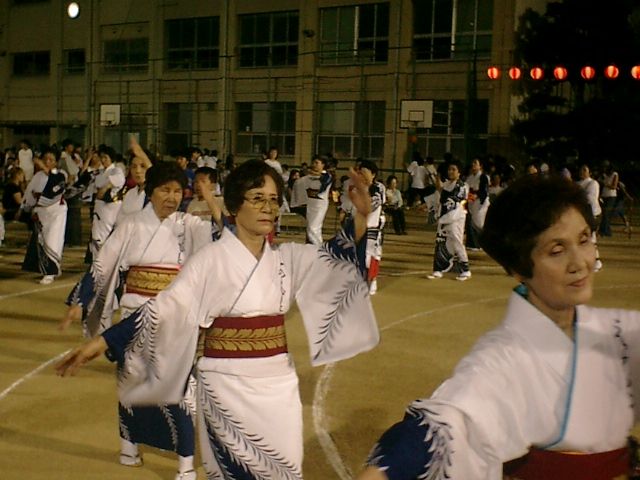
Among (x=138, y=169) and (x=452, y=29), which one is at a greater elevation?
(x=452, y=29)

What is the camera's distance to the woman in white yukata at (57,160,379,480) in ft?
11.9

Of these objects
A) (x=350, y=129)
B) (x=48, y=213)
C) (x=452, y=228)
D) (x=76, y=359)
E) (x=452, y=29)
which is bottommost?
(x=452, y=228)

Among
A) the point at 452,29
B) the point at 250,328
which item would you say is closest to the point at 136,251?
the point at 250,328

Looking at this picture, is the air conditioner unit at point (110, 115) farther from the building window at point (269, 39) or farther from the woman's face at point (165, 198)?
the woman's face at point (165, 198)

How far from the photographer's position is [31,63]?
36.8m

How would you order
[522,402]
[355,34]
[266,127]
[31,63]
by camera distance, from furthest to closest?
[31,63] < [266,127] < [355,34] < [522,402]

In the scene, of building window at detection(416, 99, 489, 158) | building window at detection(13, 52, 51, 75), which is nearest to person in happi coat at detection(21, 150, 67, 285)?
building window at detection(416, 99, 489, 158)

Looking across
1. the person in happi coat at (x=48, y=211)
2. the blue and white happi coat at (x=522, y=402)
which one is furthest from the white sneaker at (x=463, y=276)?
the blue and white happi coat at (x=522, y=402)

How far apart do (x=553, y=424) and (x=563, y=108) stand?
2486cm

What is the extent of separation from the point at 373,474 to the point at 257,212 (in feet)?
7.01

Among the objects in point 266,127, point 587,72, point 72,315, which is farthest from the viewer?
point 266,127

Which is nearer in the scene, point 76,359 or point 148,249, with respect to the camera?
point 76,359

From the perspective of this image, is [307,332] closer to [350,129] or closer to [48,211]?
[48,211]

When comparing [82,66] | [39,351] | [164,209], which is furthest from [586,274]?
[82,66]
